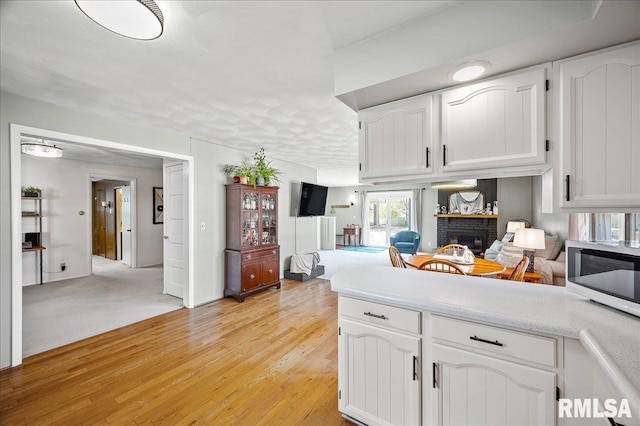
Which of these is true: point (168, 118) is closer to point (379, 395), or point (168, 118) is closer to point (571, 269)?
point (379, 395)

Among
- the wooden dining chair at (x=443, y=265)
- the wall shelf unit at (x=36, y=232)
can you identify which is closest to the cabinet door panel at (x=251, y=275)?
the wooden dining chair at (x=443, y=265)

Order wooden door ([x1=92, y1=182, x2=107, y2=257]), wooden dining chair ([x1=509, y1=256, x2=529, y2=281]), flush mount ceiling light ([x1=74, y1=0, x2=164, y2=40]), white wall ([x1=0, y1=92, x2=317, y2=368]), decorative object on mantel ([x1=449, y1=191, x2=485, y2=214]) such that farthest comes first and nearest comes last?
wooden door ([x1=92, y1=182, x2=107, y2=257]), decorative object on mantel ([x1=449, y1=191, x2=485, y2=214]), wooden dining chair ([x1=509, y1=256, x2=529, y2=281]), white wall ([x1=0, y1=92, x2=317, y2=368]), flush mount ceiling light ([x1=74, y1=0, x2=164, y2=40])

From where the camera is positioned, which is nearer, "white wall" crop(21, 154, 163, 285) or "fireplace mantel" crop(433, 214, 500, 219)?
"white wall" crop(21, 154, 163, 285)

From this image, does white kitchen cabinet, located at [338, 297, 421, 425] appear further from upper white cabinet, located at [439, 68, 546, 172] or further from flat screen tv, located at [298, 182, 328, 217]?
flat screen tv, located at [298, 182, 328, 217]

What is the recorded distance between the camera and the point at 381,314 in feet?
4.81

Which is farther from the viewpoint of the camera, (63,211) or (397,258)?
(63,211)

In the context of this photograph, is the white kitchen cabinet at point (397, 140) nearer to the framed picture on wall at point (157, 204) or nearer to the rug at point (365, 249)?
the framed picture on wall at point (157, 204)

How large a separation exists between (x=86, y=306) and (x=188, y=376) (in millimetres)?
2656

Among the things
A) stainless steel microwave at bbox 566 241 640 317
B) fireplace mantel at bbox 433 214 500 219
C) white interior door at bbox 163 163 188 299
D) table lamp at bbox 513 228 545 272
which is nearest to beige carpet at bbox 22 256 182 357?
white interior door at bbox 163 163 188 299

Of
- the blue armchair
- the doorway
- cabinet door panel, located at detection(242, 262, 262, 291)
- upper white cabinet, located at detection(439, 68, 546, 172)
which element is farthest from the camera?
the doorway

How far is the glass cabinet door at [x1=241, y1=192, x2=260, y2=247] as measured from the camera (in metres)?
A: 4.14

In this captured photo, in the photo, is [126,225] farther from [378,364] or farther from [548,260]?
[548,260]

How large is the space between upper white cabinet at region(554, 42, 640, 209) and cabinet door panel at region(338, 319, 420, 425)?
1100 millimetres

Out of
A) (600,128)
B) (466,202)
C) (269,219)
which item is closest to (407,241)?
(466,202)
